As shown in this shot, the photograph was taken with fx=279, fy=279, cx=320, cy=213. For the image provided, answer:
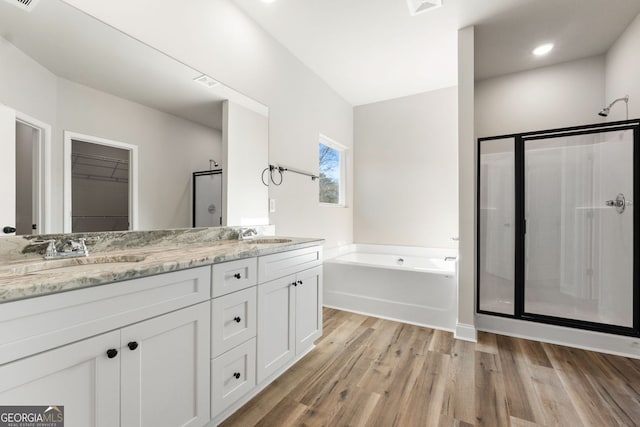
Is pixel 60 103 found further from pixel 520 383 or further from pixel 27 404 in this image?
pixel 520 383

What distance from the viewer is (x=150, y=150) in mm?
1674

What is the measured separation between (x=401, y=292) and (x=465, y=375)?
0.99 meters

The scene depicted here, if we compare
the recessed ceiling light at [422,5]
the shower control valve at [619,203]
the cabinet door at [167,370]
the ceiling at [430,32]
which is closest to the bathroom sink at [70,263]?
the cabinet door at [167,370]

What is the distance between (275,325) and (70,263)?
3.51 ft

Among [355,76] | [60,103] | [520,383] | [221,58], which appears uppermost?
[355,76]

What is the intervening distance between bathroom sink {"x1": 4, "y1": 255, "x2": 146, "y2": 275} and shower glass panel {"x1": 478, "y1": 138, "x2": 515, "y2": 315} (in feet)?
9.03

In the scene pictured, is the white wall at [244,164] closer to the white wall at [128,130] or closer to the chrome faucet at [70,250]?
the white wall at [128,130]

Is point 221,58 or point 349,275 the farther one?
point 349,275

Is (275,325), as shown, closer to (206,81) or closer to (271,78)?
(206,81)

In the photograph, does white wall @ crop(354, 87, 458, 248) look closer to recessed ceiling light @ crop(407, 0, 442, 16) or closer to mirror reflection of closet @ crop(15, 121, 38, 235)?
recessed ceiling light @ crop(407, 0, 442, 16)

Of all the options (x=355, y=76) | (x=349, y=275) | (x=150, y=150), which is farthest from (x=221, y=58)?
(x=349, y=275)

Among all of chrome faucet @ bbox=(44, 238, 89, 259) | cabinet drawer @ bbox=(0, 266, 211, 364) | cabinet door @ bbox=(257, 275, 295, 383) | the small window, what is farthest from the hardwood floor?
the small window

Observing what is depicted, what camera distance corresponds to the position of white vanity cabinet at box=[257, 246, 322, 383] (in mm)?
1624

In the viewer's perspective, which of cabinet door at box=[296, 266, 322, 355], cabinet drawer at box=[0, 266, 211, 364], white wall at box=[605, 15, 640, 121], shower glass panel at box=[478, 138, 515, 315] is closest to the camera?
cabinet drawer at box=[0, 266, 211, 364]
